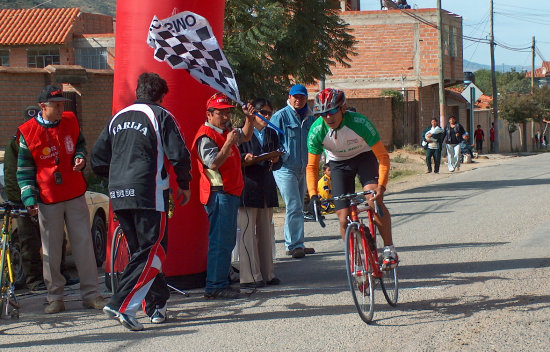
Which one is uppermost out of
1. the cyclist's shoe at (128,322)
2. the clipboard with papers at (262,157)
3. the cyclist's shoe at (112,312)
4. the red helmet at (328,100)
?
the red helmet at (328,100)

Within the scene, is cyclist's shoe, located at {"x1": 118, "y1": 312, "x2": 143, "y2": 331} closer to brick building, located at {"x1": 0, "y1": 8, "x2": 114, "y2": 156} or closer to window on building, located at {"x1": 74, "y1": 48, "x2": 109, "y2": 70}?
brick building, located at {"x1": 0, "y1": 8, "x2": 114, "y2": 156}

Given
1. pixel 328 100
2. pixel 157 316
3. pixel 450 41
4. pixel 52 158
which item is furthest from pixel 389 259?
pixel 450 41

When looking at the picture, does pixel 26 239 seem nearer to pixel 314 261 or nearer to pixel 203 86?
pixel 203 86

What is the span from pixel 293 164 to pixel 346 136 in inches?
128

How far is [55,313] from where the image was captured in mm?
7914

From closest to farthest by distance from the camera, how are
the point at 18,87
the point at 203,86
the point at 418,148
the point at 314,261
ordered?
1. the point at 203,86
2. the point at 314,261
3. the point at 18,87
4. the point at 418,148

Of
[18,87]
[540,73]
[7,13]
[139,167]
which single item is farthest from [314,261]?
[540,73]

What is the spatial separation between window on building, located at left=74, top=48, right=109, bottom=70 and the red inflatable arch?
4290cm

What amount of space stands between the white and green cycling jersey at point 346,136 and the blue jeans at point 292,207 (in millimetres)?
3035

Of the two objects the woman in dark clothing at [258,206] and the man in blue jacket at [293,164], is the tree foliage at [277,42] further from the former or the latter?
the woman in dark clothing at [258,206]

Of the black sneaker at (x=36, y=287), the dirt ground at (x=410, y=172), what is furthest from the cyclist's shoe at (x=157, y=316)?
the dirt ground at (x=410, y=172)

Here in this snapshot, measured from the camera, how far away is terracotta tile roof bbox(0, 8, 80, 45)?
50219mm

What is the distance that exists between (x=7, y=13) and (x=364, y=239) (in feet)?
172

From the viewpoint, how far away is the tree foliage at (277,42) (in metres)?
18.0
